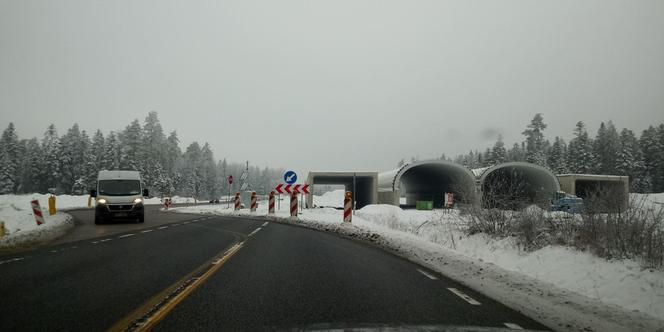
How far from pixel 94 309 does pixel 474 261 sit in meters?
6.98

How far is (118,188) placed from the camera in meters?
19.7

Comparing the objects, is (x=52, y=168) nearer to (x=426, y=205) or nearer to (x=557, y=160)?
(x=426, y=205)

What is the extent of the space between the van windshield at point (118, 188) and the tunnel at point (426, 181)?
72.5ft

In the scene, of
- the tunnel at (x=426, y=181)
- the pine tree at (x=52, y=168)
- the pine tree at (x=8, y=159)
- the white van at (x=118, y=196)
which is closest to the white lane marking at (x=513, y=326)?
the white van at (x=118, y=196)

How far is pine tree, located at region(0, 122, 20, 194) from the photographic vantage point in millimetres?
69438

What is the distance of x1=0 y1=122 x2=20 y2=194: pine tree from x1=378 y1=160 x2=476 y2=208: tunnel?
6654cm

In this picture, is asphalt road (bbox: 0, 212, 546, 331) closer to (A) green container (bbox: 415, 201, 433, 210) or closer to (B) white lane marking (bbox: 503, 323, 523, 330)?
(B) white lane marking (bbox: 503, 323, 523, 330)

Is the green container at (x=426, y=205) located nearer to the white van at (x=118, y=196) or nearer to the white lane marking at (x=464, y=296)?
the white van at (x=118, y=196)

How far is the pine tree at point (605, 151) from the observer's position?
75250mm

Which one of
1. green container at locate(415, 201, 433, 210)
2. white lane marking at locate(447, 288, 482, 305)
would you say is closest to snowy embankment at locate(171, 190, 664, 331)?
white lane marking at locate(447, 288, 482, 305)

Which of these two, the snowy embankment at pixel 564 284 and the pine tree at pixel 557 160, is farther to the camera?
the pine tree at pixel 557 160

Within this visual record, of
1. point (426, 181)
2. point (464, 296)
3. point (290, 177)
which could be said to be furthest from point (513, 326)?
point (426, 181)

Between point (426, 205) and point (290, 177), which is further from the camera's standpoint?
point (426, 205)

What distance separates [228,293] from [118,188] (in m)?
17.0
